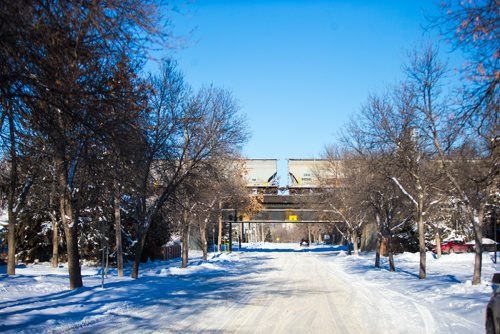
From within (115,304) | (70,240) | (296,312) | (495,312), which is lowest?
(296,312)

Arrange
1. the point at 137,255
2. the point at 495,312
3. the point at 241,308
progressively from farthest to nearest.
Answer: the point at 137,255 < the point at 241,308 < the point at 495,312

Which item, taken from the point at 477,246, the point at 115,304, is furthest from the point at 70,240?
the point at 477,246

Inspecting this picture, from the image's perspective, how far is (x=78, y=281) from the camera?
57.5 feet

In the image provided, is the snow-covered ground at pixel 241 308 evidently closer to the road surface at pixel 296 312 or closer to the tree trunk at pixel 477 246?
the road surface at pixel 296 312

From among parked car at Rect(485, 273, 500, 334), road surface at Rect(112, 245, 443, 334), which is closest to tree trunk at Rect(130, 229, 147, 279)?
road surface at Rect(112, 245, 443, 334)

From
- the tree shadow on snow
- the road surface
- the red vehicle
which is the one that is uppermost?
the red vehicle

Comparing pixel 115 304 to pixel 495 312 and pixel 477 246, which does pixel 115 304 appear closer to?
pixel 495 312

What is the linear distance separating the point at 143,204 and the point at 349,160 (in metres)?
19.1

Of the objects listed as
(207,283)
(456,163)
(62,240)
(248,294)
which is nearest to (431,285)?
(456,163)

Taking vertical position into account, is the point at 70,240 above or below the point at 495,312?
above

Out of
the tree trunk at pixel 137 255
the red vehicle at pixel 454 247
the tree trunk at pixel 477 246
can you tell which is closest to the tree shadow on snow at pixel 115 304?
the tree trunk at pixel 137 255

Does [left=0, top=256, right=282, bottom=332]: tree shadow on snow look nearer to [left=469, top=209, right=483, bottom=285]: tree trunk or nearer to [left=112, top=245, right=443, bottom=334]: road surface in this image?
[left=112, top=245, right=443, bottom=334]: road surface

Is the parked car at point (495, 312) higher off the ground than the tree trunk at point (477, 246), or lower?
lower

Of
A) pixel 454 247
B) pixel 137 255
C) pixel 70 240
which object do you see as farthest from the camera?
pixel 454 247
